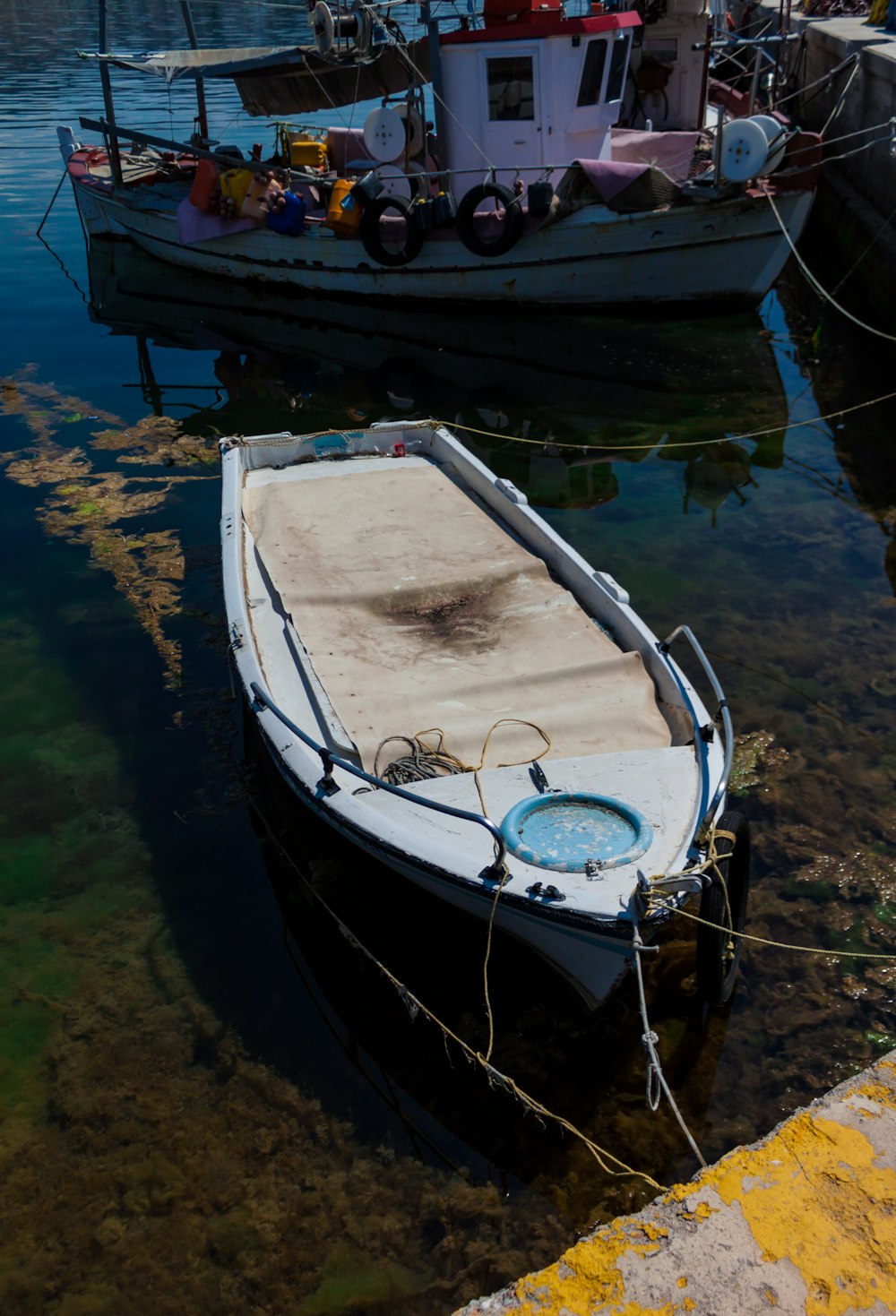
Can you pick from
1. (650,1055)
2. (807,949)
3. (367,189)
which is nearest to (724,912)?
(807,949)

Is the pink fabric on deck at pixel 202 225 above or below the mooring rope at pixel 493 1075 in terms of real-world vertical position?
above

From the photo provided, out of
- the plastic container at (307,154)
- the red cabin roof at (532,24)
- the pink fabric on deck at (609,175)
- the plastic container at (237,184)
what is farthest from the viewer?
the plastic container at (307,154)

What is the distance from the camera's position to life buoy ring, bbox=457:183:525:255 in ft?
48.8

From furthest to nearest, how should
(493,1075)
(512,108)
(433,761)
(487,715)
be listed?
(512,108) → (487,715) → (433,761) → (493,1075)

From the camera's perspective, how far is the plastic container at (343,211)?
15.9 metres

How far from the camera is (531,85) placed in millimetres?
15250

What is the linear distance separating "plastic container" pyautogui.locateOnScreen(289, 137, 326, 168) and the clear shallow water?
7966mm

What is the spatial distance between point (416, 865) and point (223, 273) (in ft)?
52.5

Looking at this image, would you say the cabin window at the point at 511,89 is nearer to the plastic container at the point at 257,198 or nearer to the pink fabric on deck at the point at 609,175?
the pink fabric on deck at the point at 609,175

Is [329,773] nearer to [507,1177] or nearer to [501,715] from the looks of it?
[501,715]

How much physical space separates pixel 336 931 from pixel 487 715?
154cm

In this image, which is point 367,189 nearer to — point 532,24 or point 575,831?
point 532,24

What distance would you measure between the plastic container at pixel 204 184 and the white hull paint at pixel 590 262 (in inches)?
30.4

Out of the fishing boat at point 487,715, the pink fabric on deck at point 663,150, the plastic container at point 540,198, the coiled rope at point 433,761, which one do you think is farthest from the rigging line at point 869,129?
the coiled rope at point 433,761
